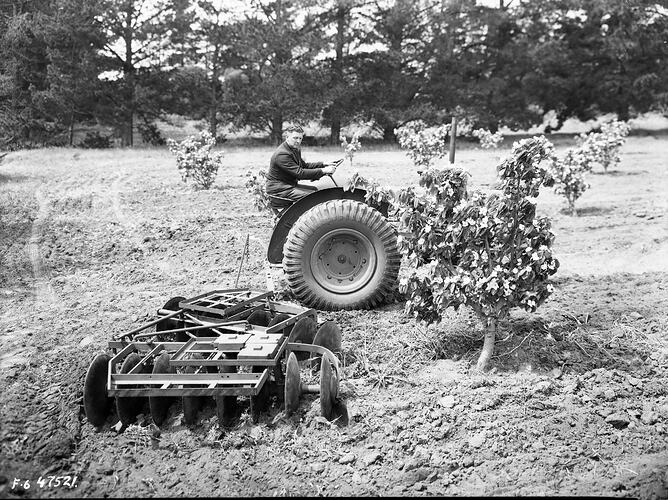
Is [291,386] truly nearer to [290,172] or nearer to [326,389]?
[326,389]

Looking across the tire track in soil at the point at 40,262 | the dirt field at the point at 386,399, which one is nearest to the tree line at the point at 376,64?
the tire track in soil at the point at 40,262

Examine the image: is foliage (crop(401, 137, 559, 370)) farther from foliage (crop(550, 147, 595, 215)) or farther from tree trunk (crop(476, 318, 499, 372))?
foliage (crop(550, 147, 595, 215))

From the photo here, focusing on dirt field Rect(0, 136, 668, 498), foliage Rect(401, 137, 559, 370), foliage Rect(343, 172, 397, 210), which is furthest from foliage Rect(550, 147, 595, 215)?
foliage Rect(401, 137, 559, 370)

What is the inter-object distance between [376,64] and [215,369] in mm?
30555

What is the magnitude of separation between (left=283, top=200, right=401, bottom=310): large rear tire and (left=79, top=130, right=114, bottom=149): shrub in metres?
27.2

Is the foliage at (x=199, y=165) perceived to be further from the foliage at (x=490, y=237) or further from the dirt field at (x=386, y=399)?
the foliage at (x=490, y=237)

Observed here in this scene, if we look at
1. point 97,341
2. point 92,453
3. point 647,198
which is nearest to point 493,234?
point 92,453

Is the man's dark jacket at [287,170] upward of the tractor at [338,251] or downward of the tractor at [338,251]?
upward

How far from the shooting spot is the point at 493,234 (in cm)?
541

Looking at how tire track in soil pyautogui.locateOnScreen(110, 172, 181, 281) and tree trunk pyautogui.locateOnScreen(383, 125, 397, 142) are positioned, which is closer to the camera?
tire track in soil pyautogui.locateOnScreen(110, 172, 181, 281)

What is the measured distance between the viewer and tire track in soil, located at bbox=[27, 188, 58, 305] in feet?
26.6

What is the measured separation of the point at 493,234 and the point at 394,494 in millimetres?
2273

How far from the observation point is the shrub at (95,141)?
31703 mm

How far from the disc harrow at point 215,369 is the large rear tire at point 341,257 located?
1.02 metres
